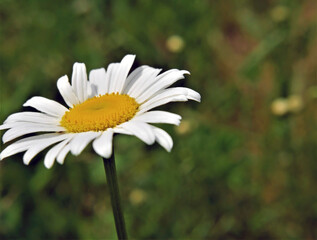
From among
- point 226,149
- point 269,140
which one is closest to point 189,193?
point 226,149

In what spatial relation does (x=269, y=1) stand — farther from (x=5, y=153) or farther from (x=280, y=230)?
(x=5, y=153)

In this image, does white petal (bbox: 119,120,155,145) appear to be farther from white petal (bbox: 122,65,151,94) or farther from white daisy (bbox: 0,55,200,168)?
white petal (bbox: 122,65,151,94)

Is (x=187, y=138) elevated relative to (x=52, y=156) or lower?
elevated

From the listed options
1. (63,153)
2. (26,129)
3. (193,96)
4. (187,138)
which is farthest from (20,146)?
(187,138)

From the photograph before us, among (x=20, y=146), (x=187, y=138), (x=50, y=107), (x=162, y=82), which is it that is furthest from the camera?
(x=187, y=138)

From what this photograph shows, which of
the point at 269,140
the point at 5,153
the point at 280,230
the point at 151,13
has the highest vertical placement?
the point at 151,13

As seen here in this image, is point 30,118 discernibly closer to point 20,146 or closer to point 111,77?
point 20,146
